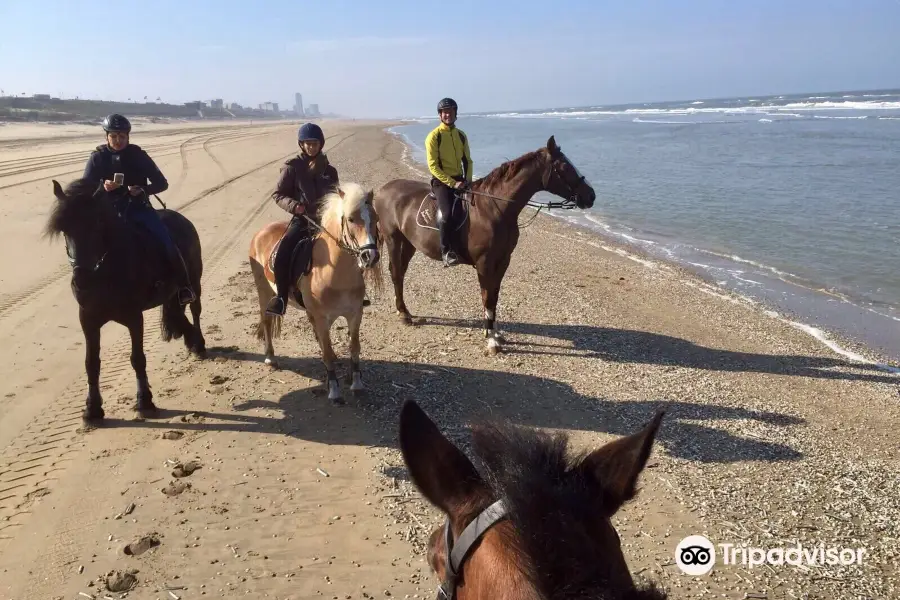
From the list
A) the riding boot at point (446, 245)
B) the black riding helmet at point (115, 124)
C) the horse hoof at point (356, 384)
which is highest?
the black riding helmet at point (115, 124)

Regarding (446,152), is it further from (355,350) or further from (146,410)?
(146,410)

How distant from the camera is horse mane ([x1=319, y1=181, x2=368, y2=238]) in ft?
18.0

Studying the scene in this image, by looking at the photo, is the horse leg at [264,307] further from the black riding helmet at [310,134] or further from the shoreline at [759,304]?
the shoreline at [759,304]

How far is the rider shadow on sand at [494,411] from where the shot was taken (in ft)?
18.0

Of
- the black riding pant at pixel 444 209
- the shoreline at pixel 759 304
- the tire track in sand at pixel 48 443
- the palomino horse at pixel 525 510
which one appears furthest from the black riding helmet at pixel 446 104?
the palomino horse at pixel 525 510

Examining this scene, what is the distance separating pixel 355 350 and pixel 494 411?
1.69 meters

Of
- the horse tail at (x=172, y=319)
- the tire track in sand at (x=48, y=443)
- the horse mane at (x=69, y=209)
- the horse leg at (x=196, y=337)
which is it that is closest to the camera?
the tire track in sand at (x=48, y=443)

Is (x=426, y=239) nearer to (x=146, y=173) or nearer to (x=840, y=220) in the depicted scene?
(x=146, y=173)

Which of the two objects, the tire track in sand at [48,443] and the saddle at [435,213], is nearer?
the tire track in sand at [48,443]

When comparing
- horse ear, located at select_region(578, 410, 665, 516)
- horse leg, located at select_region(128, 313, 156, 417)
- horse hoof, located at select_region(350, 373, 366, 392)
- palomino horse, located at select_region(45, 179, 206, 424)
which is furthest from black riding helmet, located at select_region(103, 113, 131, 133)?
horse ear, located at select_region(578, 410, 665, 516)

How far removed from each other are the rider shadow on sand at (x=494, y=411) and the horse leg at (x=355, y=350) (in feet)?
0.57

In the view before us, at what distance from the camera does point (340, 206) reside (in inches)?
220

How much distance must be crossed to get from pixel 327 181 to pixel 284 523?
12.3 ft

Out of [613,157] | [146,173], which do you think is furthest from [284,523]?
[613,157]
